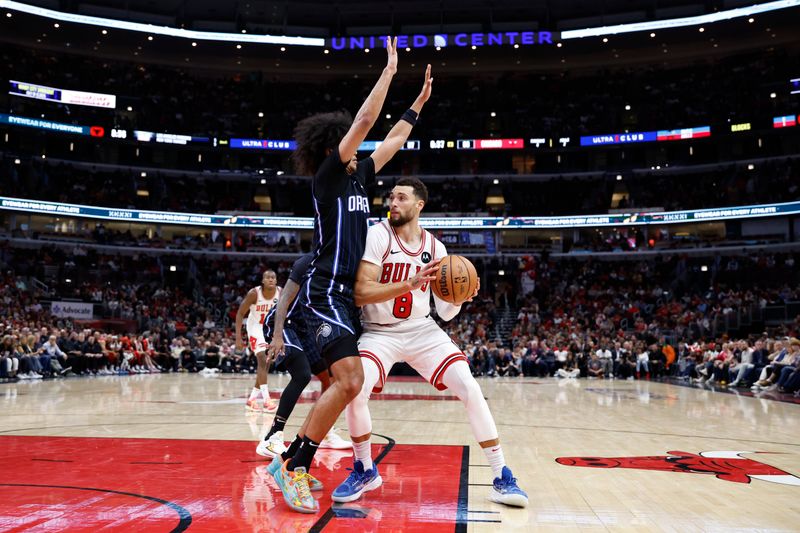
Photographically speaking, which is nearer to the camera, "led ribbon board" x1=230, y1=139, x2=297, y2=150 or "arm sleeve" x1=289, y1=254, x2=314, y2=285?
"arm sleeve" x1=289, y1=254, x2=314, y2=285

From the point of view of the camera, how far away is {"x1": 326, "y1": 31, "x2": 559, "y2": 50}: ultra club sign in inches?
1529

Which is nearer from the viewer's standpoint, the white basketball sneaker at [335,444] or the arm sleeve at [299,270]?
the arm sleeve at [299,270]

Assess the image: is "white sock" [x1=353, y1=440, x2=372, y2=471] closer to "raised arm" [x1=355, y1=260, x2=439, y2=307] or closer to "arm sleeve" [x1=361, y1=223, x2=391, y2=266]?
"raised arm" [x1=355, y1=260, x2=439, y2=307]

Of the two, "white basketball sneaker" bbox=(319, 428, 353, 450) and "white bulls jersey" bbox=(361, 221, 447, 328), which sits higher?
"white bulls jersey" bbox=(361, 221, 447, 328)

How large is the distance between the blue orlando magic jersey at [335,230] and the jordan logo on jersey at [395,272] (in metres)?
0.22

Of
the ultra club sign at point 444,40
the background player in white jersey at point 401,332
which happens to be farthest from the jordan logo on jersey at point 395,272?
the ultra club sign at point 444,40

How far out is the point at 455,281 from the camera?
451 cm

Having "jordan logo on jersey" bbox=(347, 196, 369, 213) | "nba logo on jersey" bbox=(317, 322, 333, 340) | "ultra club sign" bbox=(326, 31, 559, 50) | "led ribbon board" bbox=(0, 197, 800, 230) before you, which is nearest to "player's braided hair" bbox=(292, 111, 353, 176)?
"jordan logo on jersey" bbox=(347, 196, 369, 213)

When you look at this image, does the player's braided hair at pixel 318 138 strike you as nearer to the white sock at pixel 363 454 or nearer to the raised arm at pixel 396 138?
the raised arm at pixel 396 138

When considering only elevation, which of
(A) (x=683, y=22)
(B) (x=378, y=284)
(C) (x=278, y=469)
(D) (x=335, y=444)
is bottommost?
(D) (x=335, y=444)

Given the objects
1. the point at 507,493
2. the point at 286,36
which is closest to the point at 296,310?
the point at 507,493

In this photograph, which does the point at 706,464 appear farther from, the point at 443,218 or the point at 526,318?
the point at 443,218

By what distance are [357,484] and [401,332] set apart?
104cm

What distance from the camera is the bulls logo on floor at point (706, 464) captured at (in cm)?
515
